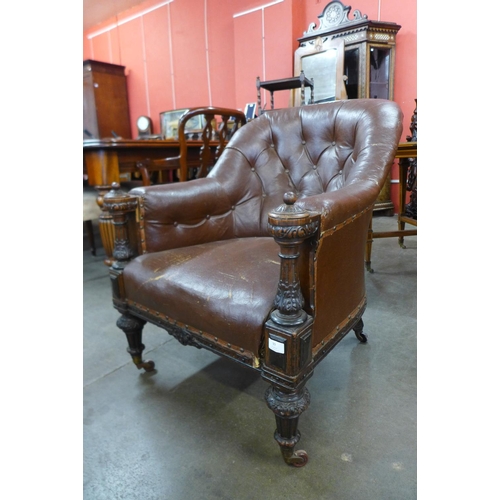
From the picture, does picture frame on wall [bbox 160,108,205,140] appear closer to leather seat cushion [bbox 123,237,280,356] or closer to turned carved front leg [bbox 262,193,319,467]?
leather seat cushion [bbox 123,237,280,356]

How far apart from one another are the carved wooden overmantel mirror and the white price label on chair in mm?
3002

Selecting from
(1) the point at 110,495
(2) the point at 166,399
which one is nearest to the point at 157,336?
(2) the point at 166,399

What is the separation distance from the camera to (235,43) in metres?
3.57

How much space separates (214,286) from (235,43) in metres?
3.34

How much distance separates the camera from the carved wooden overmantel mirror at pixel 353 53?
354cm

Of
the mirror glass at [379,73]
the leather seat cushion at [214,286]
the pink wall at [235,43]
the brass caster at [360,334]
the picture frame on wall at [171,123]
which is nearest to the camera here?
the leather seat cushion at [214,286]

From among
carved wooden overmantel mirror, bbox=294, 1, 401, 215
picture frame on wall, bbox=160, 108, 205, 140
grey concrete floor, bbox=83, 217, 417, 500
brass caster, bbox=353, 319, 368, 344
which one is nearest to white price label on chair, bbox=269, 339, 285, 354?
grey concrete floor, bbox=83, 217, 417, 500

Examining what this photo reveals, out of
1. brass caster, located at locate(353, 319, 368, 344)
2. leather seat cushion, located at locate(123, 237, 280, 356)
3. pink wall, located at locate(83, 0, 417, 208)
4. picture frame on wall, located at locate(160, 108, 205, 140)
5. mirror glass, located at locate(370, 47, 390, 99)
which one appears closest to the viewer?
leather seat cushion, located at locate(123, 237, 280, 356)

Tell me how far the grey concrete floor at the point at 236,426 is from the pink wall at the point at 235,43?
2.04 metres

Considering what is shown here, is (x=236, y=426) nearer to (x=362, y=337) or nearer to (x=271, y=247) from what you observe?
(x=271, y=247)

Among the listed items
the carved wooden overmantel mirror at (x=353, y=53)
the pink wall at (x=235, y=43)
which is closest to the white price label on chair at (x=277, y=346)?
the pink wall at (x=235, y=43)

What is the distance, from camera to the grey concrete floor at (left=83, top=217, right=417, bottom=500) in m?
0.95

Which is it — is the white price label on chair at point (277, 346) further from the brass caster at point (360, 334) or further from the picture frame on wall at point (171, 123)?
the picture frame on wall at point (171, 123)
